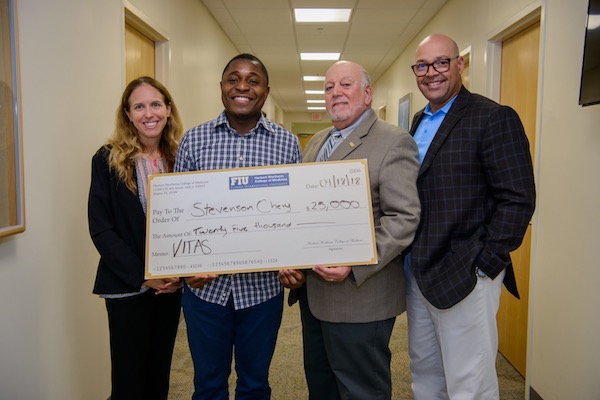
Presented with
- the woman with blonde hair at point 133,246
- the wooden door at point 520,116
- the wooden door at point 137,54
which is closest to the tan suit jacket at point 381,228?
the woman with blonde hair at point 133,246

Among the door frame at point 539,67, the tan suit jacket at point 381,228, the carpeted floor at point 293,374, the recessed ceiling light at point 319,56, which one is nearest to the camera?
the tan suit jacket at point 381,228

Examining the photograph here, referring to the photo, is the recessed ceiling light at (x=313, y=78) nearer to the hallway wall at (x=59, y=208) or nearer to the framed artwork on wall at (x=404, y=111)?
the framed artwork on wall at (x=404, y=111)

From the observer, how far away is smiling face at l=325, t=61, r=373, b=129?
155 centimetres

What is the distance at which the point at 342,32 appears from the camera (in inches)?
211

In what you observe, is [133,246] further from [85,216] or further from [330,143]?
[330,143]

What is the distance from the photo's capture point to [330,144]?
1.64 m

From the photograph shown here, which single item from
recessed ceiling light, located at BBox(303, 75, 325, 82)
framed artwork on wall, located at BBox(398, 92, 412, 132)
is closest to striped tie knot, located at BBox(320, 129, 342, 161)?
framed artwork on wall, located at BBox(398, 92, 412, 132)

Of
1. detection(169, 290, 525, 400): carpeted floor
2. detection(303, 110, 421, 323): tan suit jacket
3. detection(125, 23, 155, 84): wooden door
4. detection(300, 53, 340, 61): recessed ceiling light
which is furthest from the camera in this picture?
detection(300, 53, 340, 61): recessed ceiling light

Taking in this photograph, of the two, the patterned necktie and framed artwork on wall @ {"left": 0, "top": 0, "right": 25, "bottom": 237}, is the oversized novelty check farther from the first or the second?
framed artwork on wall @ {"left": 0, "top": 0, "right": 25, "bottom": 237}

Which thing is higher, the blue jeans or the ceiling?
the ceiling

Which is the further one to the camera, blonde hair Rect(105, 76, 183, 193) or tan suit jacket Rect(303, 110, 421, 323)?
blonde hair Rect(105, 76, 183, 193)

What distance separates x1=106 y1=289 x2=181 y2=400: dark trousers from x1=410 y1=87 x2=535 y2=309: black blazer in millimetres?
944

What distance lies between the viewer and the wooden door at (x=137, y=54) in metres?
2.78

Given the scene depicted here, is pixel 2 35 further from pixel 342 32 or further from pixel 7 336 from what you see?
pixel 342 32
